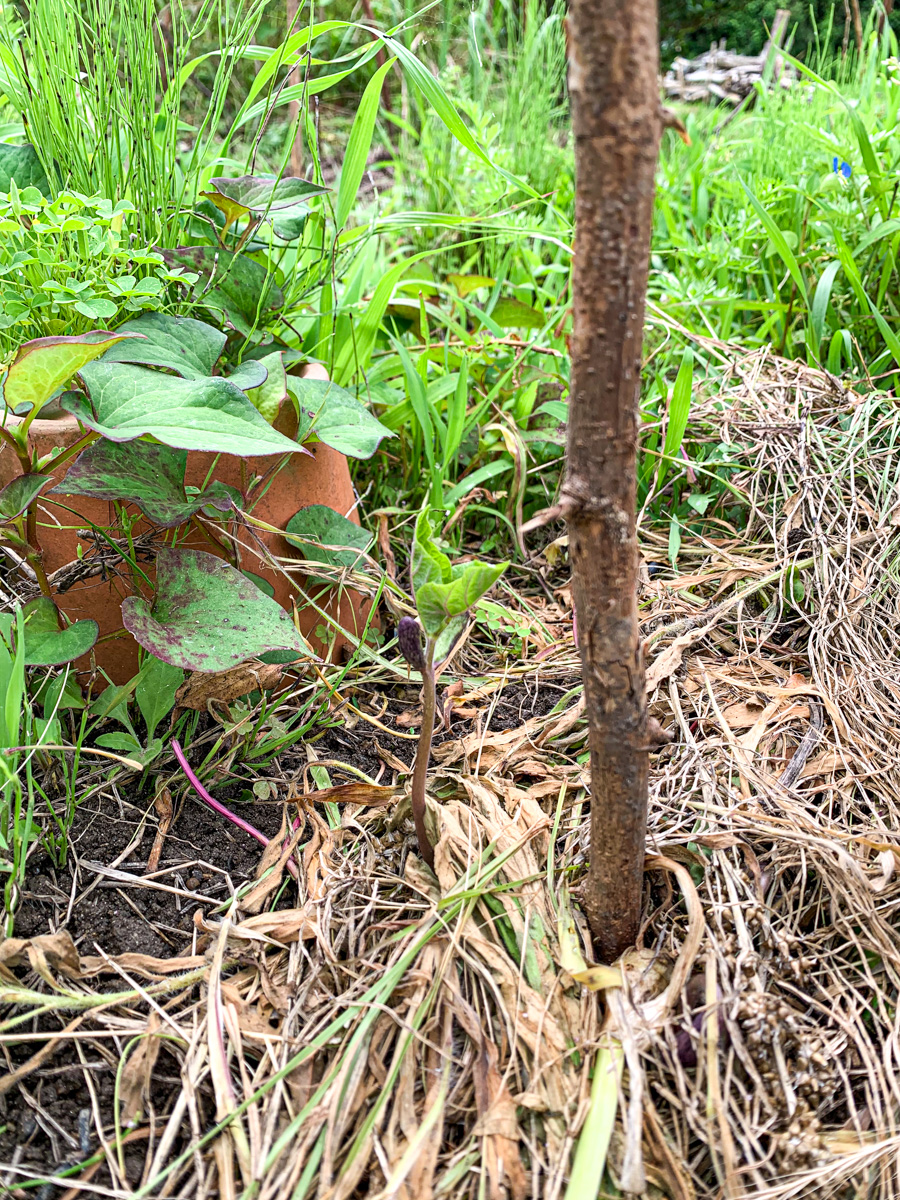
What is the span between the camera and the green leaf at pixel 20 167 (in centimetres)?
118

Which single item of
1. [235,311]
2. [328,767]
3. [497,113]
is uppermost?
[497,113]

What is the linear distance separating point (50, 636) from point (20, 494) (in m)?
0.17

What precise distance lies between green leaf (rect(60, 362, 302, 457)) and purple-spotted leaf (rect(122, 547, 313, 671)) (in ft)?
0.55

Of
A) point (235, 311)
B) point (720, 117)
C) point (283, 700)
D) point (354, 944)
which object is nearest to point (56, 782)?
point (283, 700)

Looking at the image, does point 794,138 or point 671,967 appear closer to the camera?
point 671,967

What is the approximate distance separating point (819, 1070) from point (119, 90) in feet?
4.68

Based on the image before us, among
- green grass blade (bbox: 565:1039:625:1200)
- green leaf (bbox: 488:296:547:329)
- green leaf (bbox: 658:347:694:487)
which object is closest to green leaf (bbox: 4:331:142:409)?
green grass blade (bbox: 565:1039:625:1200)

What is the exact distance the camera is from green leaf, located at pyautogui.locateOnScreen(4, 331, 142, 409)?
863 mm

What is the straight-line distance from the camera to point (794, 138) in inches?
90.7

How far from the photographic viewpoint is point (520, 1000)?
0.80 meters

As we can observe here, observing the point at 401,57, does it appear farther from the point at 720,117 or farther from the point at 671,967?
the point at 720,117

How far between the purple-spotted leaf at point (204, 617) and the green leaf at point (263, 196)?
0.50 meters

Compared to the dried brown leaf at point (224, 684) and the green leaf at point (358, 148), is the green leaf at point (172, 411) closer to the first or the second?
the dried brown leaf at point (224, 684)

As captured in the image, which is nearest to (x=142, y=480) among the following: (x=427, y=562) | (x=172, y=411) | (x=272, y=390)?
(x=172, y=411)
